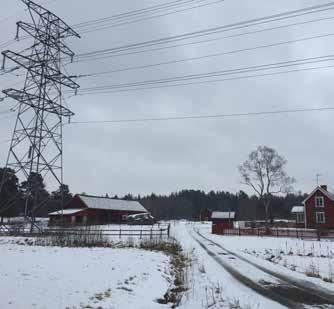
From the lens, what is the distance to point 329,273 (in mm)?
16922

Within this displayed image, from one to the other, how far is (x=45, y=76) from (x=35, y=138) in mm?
5321

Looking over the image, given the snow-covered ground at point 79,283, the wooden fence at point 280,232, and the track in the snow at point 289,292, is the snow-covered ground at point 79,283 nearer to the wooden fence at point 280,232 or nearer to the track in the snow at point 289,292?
the track in the snow at point 289,292

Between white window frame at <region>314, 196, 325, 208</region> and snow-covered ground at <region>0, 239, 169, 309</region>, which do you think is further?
white window frame at <region>314, 196, 325, 208</region>

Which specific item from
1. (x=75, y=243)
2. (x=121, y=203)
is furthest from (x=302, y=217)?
(x=75, y=243)

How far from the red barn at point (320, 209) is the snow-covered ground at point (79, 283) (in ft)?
167

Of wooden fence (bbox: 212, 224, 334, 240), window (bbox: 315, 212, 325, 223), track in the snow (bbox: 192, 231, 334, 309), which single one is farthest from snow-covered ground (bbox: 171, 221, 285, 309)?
window (bbox: 315, 212, 325, 223)

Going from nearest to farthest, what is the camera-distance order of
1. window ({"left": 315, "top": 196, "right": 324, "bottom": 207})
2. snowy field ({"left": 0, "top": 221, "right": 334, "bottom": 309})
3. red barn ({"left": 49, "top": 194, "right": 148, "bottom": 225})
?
snowy field ({"left": 0, "top": 221, "right": 334, "bottom": 309}) < window ({"left": 315, "top": 196, "right": 324, "bottom": 207}) < red barn ({"left": 49, "top": 194, "right": 148, "bottom": 225})


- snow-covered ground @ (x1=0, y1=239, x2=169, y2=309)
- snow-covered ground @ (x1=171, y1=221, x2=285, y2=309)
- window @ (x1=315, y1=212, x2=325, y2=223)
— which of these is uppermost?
window @ (x1=315, y1=212, x2=325, y2=223)

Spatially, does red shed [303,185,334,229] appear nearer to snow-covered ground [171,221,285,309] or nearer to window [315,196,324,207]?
window [315,196,324,207]

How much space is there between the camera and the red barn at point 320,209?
61562 mm

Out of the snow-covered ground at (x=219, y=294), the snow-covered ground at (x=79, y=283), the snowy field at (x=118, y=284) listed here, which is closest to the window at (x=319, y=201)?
the snowy field at (x=118, y=284)

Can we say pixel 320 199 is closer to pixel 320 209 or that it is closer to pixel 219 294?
pixel 320 209

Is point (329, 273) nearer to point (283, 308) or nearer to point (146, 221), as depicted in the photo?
point (283, 308)

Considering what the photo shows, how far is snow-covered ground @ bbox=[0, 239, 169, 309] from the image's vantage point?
30.8 feet
